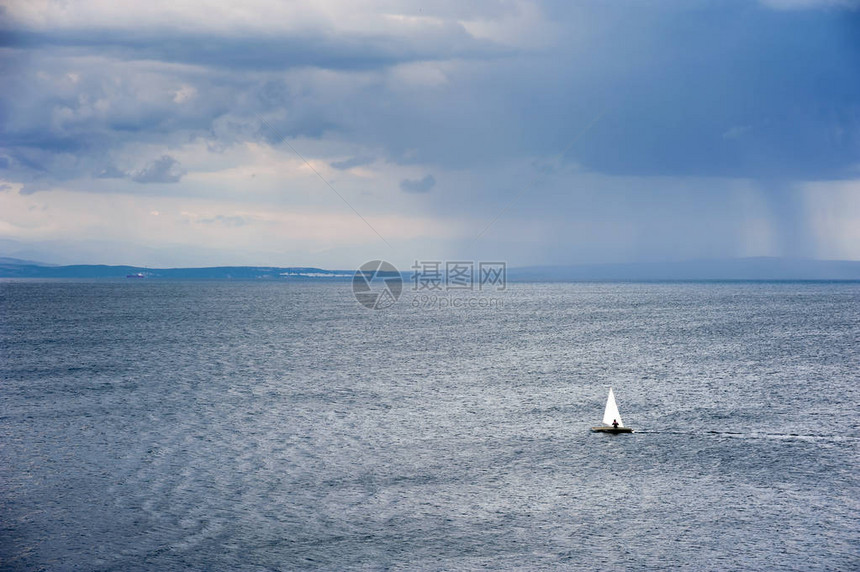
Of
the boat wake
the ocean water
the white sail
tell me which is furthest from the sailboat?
the boat wake

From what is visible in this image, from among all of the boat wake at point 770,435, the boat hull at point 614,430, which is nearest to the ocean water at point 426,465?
the boat wake at point 770,435

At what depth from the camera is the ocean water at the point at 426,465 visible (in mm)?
18328

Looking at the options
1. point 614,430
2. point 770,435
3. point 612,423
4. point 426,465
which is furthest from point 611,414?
point 426,465

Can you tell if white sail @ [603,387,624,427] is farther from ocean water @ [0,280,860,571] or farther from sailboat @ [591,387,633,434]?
ocean water @ [0,280,860,571]

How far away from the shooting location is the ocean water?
60.1ft

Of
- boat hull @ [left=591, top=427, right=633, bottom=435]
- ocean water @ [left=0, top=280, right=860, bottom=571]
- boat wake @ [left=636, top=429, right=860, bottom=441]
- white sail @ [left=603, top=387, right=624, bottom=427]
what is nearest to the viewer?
ocean water @ [left=0, top=280, right=860, bottom=571]

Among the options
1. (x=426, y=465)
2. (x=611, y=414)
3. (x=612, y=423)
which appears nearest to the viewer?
(x=426, y=465)

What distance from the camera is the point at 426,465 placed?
84.6ft

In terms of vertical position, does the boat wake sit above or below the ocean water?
above

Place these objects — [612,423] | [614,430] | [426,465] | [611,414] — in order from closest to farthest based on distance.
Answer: [426,465]
[614,430]
[612,423]
[611,414]

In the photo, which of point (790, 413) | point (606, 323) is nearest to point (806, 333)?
point (606, 323)

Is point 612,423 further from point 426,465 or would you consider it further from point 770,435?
point 426,465

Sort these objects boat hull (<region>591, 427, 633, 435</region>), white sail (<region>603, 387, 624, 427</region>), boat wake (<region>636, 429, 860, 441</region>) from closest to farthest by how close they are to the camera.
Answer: boat wake (<region>636, 429, 860, 441</region>) → boat hull (<region>591, 427, 633, 435</region>) → white sail (<region>603, 387, 624, 427</region>)

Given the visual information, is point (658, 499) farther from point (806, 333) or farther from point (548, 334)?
point (806, 333)
